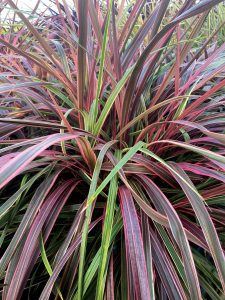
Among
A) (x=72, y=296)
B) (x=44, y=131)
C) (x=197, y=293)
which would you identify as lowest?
(x=72, y=296)

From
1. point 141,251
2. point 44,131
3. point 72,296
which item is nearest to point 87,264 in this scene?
point 72,296

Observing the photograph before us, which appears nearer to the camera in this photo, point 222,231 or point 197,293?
point 197,293

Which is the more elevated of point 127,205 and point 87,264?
point 127,205

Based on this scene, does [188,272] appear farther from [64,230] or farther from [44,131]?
[44,131]

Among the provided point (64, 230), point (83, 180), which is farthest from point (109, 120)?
point (64, 230)

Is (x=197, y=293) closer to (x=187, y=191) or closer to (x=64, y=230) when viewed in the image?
(x=187, y=191)

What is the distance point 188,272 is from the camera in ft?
1.79

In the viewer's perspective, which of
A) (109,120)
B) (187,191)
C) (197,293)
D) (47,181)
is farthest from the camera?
(109,120)

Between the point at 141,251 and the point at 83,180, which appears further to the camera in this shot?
the point at 83,180

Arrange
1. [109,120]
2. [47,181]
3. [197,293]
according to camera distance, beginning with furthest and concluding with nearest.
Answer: [109,120] → [47,181] → [197,293]

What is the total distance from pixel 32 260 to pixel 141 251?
8.6 inches

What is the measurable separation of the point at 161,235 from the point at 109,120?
37 centimetres

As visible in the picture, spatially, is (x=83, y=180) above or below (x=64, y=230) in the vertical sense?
above

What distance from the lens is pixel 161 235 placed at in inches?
26.6
